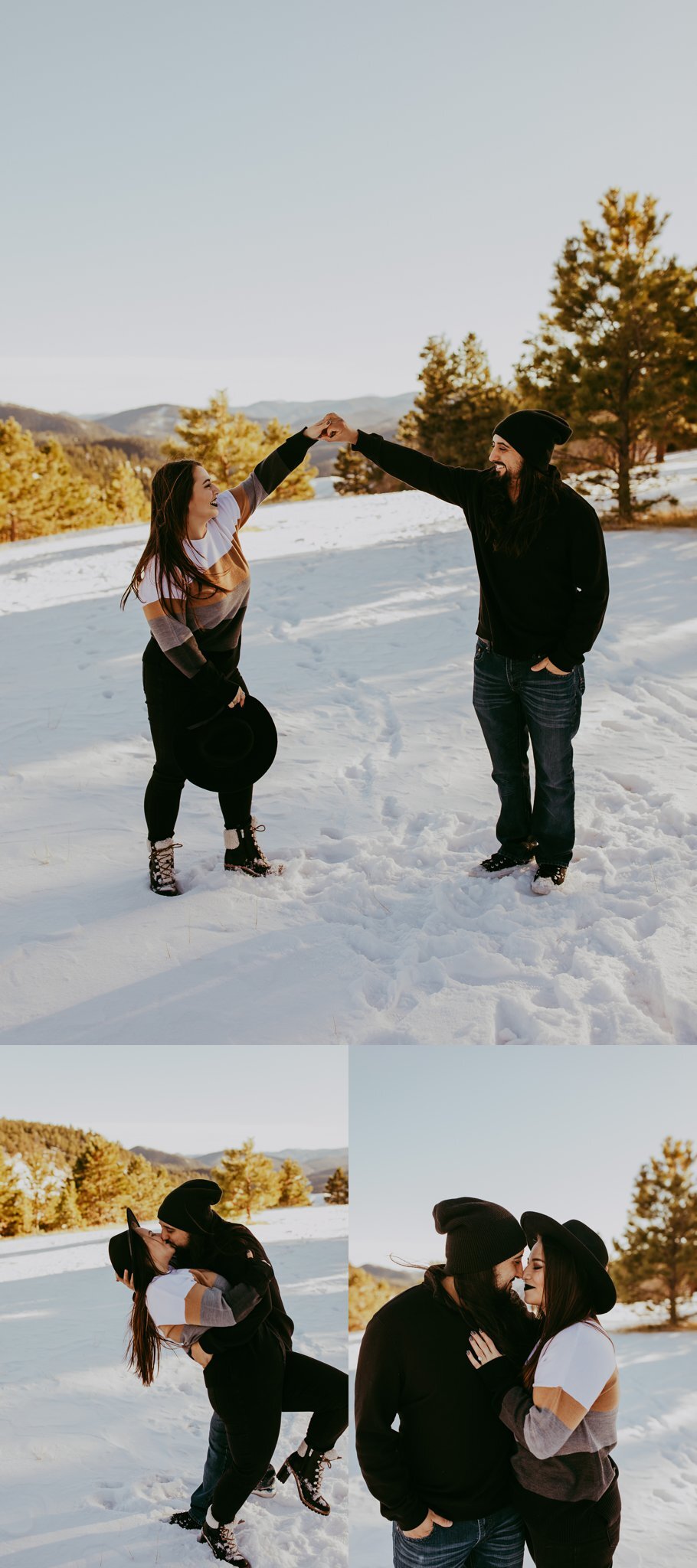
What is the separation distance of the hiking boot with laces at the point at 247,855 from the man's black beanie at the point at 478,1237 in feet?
8.57

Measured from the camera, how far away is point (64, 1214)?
14.4 ft

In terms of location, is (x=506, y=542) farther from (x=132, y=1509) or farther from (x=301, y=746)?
(x=132, y=1509)

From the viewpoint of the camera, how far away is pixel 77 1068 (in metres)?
4.09

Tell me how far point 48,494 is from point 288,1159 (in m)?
41.3

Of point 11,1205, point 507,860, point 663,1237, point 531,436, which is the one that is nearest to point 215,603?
point 531,436

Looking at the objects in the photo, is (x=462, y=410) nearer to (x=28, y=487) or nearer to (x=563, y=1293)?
(x=28, y=487)

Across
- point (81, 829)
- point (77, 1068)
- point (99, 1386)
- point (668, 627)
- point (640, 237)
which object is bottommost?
point (99, 1386)

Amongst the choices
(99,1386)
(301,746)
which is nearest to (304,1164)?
(99,1386)

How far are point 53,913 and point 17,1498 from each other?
248 cm

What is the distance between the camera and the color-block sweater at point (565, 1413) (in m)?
2.90

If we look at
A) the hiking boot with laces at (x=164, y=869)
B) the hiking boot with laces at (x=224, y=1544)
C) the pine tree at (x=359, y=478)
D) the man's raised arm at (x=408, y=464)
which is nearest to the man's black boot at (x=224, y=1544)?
the hiking boot with laces at (x=224, y=1544)

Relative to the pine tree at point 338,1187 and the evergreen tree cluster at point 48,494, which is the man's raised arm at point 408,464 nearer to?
the pine tree at point 338,1187

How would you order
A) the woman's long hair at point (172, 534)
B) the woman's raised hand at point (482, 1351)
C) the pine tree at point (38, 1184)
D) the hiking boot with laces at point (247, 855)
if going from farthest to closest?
1. the hiking boot with laces at point (247, 855)
2. the woman's long hair at point (172, 534)
3. the pine tree at point (38, 1184)
4. the woman's raised hand at point (482, 1351)

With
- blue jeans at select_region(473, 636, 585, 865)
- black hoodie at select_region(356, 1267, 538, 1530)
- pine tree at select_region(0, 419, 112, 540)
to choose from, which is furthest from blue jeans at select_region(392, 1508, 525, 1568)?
pine tree at select_region(0, 419, 112, 540)
